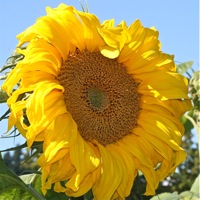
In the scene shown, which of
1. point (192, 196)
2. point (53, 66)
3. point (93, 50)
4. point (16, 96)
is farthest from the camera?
point (192, 196)

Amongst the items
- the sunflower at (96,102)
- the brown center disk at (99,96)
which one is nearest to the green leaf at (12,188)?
the sunflower at (96,102)

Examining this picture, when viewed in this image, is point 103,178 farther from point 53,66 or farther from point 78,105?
point 53,66

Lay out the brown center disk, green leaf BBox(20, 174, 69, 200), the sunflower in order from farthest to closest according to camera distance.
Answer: green leaf BBox(20, 174, 69, 200)
the brown center disk
the sunflower

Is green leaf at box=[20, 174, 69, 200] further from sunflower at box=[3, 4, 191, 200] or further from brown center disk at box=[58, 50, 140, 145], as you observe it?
brown center disk at box=[58, 50, 140, 145]

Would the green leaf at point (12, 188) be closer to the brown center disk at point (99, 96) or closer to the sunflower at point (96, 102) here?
the sunflower at point (96, 102)

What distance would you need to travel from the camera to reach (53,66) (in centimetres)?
164

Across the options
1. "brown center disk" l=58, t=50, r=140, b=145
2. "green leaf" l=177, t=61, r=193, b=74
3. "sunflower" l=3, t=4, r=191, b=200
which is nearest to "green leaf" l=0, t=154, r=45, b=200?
"sunflower" l=3, t=4, r=191, b=200

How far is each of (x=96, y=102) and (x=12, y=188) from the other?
1.12 feet

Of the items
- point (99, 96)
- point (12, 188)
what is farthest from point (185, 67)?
point (12, 188)

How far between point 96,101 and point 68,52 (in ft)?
0.54

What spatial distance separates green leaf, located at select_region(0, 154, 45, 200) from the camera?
1.57 meters

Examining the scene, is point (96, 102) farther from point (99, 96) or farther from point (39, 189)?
point (39, 189)

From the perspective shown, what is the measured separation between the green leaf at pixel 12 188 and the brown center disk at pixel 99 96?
21cm

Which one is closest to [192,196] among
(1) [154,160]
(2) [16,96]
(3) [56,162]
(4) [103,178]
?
(1) [154,160]
